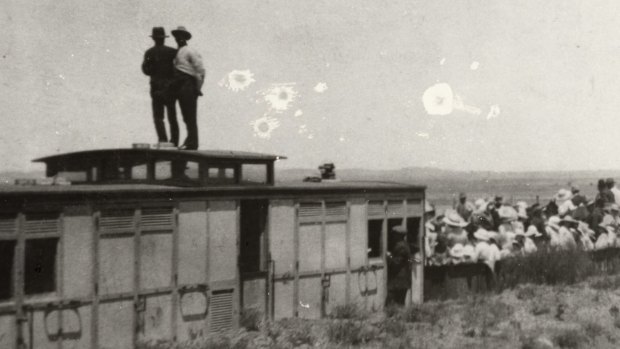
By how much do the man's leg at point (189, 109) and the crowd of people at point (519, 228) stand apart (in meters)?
7.56

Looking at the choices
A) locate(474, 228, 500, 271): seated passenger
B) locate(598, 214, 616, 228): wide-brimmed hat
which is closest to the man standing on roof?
locate(474, 228, 500, 271): seated passenger

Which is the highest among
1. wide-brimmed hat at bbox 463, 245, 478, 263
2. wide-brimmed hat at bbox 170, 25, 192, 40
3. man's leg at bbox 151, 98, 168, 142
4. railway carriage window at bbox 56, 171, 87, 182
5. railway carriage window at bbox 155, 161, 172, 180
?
wide-brimmed hat at bbox 170, 25, 192, 40

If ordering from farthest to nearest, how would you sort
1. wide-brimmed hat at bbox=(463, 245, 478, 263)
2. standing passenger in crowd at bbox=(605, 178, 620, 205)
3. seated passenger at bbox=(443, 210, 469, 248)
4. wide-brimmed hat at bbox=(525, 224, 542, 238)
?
standing passenger in crowd at bbox=(605, 178, 620, 205) → wide-brimmed hat at bbox=(525, 224, 542, 238) → seated passenger at bbox=(443, 210, 469, 248) → wide-brimmed hat at bbox=(463, 245, 478, 263)

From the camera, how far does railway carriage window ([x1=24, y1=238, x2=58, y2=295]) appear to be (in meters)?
9.56

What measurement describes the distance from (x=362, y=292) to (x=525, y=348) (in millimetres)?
4040

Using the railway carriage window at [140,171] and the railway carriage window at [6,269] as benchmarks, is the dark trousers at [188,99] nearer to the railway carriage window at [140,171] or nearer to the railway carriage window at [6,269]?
the railway carriage window at [140,171]

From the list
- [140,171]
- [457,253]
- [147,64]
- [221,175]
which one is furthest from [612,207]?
[140,171]

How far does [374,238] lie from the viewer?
15617 mm

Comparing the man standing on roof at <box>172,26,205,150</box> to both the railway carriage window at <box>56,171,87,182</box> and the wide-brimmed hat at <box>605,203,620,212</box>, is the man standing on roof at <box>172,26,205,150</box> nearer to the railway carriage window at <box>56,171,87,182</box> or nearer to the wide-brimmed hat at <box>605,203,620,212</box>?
the railway carriage window at <box>56,171,87,182</box>

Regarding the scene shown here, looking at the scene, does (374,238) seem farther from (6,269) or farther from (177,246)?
(6,269)

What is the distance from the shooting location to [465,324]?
1337cm

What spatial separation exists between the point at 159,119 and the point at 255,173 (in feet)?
8.42

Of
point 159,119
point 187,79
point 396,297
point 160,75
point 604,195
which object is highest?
point 160,75

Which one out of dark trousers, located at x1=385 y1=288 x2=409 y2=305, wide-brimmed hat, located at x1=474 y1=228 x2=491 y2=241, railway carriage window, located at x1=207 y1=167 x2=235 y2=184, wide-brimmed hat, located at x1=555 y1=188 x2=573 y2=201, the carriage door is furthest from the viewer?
wide-brimmed hat, located at x1=555 y1=188 x2=573 y2=201
